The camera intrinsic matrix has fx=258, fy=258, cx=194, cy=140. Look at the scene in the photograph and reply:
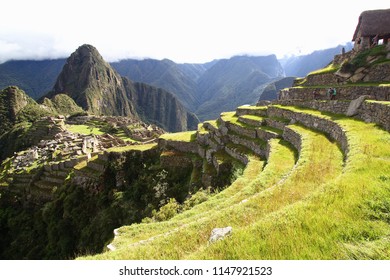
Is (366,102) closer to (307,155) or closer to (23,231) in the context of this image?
(307,155)

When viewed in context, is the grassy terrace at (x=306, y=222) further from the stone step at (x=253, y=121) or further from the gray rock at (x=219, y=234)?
the stone step at (x=253, y=121)

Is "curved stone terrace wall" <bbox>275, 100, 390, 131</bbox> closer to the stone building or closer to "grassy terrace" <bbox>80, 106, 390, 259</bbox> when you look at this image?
"grassy terrace" <bbox>80, 106, 390, 259</bbox>

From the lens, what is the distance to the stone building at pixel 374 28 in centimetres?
2843

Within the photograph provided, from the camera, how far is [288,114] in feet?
68.0

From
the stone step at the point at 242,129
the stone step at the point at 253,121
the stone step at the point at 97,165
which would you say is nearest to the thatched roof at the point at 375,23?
the stone step at the point at 253,121

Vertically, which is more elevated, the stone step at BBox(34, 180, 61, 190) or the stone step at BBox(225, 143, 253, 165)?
the stone step at BBox(225, 143, 253, 165)

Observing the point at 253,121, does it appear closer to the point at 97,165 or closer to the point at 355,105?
the point at 355,105

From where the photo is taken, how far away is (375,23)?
94.7 ft

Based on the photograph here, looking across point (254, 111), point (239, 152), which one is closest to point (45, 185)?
point (254, 111)

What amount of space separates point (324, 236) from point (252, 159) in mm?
12315

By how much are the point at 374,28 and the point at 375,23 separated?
77 cm

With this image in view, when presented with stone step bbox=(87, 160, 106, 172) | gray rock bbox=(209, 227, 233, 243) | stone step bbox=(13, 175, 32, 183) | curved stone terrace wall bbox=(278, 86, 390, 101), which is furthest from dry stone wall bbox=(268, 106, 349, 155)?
stone step bbox=(13, 175, 32, 183)

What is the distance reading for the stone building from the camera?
28.4 m

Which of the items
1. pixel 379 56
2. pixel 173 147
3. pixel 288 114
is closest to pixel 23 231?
pixel 173 147
